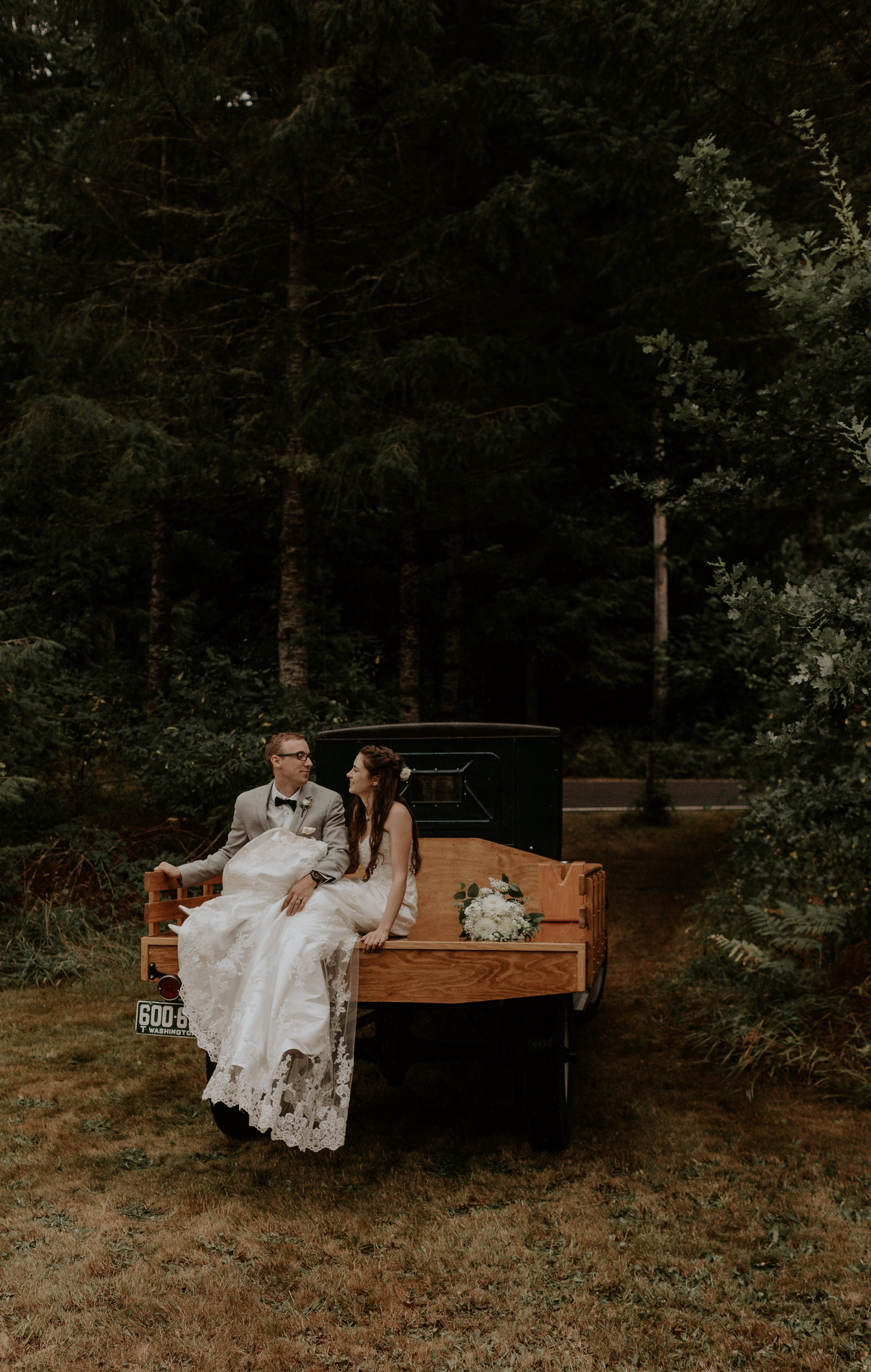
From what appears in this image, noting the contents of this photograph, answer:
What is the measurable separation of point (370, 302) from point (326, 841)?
26.5ft

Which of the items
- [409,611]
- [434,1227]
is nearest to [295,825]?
[434,1227]

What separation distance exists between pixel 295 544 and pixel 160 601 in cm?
306

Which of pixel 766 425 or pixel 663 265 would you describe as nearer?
pixel 766 425

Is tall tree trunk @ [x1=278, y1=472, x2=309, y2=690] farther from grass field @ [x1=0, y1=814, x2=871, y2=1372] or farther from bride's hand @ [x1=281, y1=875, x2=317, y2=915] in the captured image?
bride's hand @ [x1=281, y1=875, x2=317, y2=915]

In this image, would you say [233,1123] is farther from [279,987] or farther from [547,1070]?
[547,1070]

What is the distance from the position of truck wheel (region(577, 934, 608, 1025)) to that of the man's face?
6.38ft

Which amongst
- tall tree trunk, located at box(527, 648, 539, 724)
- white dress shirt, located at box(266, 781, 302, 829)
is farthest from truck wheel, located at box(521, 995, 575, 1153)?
tall tree trunk, located at box(527, 648, 539, 724)

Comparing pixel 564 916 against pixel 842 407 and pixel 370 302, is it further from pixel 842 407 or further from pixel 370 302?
pixel 370 302

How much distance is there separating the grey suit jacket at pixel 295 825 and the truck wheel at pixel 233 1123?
0.85 m

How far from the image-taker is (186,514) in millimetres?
13617

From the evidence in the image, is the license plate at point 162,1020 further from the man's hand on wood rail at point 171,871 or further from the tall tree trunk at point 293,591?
the tall tree trunk at point 293,591

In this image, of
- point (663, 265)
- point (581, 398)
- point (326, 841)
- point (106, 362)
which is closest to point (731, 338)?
point (663, 265)

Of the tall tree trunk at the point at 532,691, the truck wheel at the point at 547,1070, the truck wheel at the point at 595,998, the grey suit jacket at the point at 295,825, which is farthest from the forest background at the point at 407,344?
the tall tree trunk at the point at 532,691

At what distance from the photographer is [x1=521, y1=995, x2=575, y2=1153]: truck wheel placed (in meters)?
4.58
